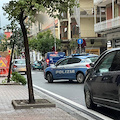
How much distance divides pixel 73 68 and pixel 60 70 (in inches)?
39.2

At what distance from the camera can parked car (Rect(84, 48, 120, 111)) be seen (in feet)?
26.0

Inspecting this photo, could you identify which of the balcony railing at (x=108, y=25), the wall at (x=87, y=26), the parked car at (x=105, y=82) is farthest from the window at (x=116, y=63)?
the wall at (x=87, y=26)

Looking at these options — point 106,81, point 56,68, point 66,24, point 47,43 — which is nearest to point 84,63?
point 56,68

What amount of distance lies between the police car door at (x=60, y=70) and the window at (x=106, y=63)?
37.3 ft

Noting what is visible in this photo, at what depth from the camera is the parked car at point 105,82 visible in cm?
793

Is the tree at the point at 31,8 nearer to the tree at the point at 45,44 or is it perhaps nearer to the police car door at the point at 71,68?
the police car door at the point at 71,68

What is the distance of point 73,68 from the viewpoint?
2008 centimetres

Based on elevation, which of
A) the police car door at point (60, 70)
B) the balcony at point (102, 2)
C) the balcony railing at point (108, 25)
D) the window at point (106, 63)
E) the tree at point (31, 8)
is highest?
the balcony at point (102, 2)

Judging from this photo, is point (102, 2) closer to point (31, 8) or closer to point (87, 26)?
point (87, 26)

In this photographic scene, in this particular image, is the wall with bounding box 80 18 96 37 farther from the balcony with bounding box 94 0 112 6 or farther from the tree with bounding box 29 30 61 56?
Answer: the balcony with bounding box 94 0 112 6

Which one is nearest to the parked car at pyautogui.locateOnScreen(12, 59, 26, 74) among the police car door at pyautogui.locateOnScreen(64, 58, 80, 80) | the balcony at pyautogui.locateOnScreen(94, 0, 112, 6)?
the balcony at pyautogui.locateOnScreen(94, 0, 112, 6)

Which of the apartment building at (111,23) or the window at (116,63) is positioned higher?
the apartment building at (111,23)

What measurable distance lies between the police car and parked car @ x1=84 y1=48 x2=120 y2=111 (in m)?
9.92

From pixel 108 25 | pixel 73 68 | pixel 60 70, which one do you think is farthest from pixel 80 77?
pixel 108 25
